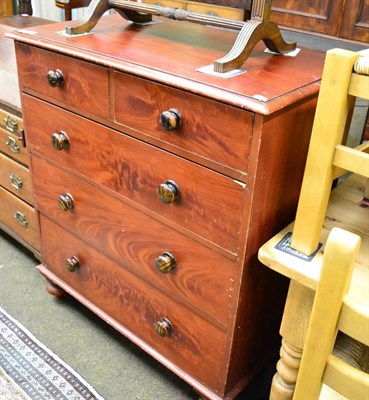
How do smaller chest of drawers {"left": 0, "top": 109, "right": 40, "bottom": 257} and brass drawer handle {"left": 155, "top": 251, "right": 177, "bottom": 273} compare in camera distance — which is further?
smaller chest of drawers {"left": 0, "top": 109, "right": 40, "bottom": 257}

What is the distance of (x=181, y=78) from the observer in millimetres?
916

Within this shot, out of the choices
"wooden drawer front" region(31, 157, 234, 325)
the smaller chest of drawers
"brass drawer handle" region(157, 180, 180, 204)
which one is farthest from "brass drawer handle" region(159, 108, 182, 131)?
the smaller chest of drawers

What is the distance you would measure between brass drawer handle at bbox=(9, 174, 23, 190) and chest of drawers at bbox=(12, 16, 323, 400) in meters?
0.24

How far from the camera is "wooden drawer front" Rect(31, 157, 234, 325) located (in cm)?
103

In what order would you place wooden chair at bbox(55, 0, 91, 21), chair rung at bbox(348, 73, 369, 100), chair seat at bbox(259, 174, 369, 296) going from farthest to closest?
wooden chair at bbox(55, 0, 91, 21), chair seat at bbox(259, 174, 369, 296), chair rung at bbox(348, 73, 369, 100)

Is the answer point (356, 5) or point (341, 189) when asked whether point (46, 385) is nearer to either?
point (341, 189)

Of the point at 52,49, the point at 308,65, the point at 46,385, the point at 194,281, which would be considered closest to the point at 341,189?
the point at 308,65

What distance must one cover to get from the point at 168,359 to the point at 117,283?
236 mm

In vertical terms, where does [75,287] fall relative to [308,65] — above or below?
below

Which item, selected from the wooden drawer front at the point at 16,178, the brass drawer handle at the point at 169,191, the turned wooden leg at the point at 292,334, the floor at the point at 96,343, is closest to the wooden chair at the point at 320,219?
the turned wooden leg at the point at 292,334

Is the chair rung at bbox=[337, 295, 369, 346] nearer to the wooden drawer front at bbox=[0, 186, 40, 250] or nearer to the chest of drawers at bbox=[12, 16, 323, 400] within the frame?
the chest of drawers at bbox=[12, 16, 323, 400]

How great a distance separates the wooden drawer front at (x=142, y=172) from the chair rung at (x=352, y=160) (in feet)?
0.60

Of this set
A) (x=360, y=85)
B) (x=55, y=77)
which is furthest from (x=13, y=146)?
(x=360, y=85)

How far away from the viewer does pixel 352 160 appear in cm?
78
